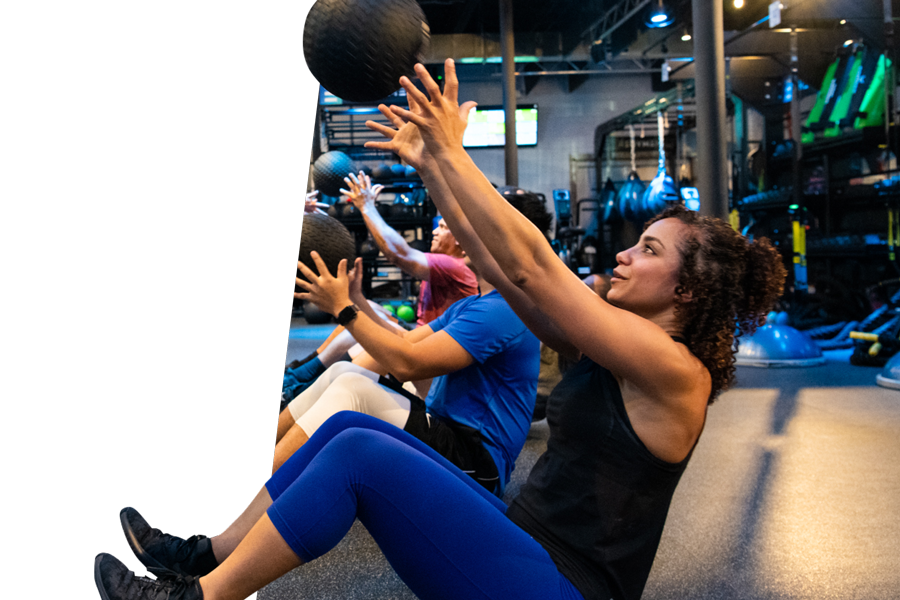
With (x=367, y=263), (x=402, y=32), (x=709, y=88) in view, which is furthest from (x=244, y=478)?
(x=367, y=263)

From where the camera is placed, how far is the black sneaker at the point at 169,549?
1536 mm

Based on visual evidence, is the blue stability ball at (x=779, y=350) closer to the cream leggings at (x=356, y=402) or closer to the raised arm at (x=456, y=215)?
the cream leggings at (x=356, y=402)

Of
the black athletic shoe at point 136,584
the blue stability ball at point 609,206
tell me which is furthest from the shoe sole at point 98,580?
the blue stability ball at point 609,206

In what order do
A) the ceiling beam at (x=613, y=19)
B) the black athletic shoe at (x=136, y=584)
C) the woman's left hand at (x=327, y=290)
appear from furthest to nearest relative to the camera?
the ceiling beam at (x=613, y=19) < the woman's left hand at (x=327, y=290) < the black athletic shoe at (x=136, y=584)

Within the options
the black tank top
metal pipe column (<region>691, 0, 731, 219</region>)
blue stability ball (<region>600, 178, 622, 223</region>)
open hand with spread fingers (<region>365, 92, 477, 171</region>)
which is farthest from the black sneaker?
blue stability ball (<region>600, 178, 622, 223</region>)

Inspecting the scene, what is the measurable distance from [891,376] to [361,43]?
4644 mm

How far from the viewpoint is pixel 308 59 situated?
5.00ft

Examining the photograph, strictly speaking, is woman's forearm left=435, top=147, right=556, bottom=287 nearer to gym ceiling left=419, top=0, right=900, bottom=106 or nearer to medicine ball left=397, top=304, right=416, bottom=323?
gym ceiling left=419, top=0, right=900, bottom=106

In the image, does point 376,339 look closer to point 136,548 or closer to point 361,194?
point 136,548

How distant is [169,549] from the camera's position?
5.08 ft

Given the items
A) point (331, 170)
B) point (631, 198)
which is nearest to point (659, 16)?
point (631, 198)

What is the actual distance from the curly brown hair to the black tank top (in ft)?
0.61

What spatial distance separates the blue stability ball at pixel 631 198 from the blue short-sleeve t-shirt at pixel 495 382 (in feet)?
27.4

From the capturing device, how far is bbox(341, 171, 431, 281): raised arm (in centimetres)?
286
